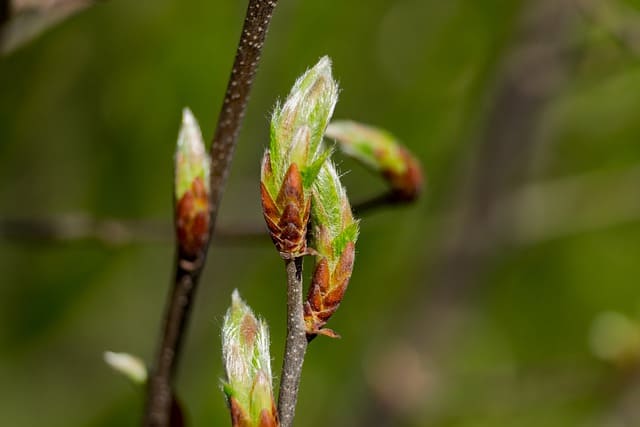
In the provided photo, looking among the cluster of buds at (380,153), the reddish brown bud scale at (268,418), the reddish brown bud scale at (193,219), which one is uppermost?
the cluster of buds at (380,153)

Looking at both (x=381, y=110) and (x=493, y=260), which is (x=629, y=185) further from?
(x=381, y=110)

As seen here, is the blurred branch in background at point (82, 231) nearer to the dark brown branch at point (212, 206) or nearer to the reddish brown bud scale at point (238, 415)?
the dark brown branch at point (212, 206)

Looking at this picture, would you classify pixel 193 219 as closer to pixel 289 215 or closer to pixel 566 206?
pixel 289 215

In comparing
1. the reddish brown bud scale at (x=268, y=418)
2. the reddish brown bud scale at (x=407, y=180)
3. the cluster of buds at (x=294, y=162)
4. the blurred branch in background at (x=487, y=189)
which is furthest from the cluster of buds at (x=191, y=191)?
the blurred branch in background at (x=487, y=189)

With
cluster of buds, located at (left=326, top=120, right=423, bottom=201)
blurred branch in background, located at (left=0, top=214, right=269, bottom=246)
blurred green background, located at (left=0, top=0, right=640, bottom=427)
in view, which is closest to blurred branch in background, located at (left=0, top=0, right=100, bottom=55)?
blurred branch in background, located at (left=0, top=214, right=269, bottom=246)

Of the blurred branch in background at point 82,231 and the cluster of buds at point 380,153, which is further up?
the cluster of buds at point 380,153
